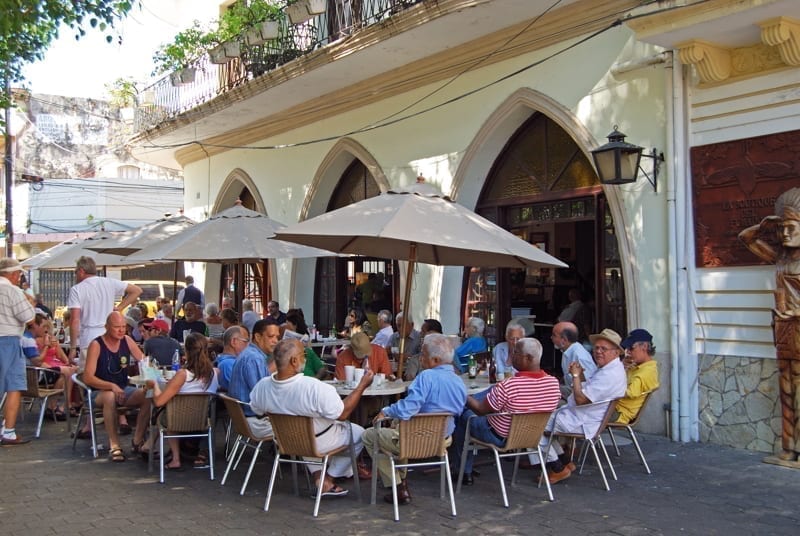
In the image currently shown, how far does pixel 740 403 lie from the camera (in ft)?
24.0

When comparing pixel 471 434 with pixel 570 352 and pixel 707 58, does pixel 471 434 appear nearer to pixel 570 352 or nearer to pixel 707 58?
pixel 570 352

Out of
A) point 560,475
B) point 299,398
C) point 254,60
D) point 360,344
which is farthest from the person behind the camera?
point 254,60

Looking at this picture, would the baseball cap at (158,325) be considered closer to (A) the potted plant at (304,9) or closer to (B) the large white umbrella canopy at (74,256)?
(B) the large white umbrella canopy at (74,256)

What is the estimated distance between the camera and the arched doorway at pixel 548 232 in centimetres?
899

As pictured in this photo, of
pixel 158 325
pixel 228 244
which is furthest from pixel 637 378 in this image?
pixel 158 325

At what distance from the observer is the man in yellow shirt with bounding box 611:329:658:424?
641cm

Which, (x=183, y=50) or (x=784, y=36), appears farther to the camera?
(x=183, y=50)

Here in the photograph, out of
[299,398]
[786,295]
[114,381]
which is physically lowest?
[114,381]

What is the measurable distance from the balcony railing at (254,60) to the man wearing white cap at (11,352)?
550 cm

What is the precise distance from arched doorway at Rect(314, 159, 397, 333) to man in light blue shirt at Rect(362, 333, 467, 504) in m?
7.19

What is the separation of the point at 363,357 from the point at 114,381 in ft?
7.86

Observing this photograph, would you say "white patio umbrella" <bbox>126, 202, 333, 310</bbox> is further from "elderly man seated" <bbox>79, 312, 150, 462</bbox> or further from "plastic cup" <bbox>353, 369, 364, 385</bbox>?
"plastic cup" <bbox>353, 369, 364, 385</bbox>

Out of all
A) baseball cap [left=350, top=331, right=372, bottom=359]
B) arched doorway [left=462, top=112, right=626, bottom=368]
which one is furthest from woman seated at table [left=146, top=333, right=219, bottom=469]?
arched doorway [left=462, top=112, right=626, bottom=368]

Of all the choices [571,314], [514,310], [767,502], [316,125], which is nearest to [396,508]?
[767,502]
